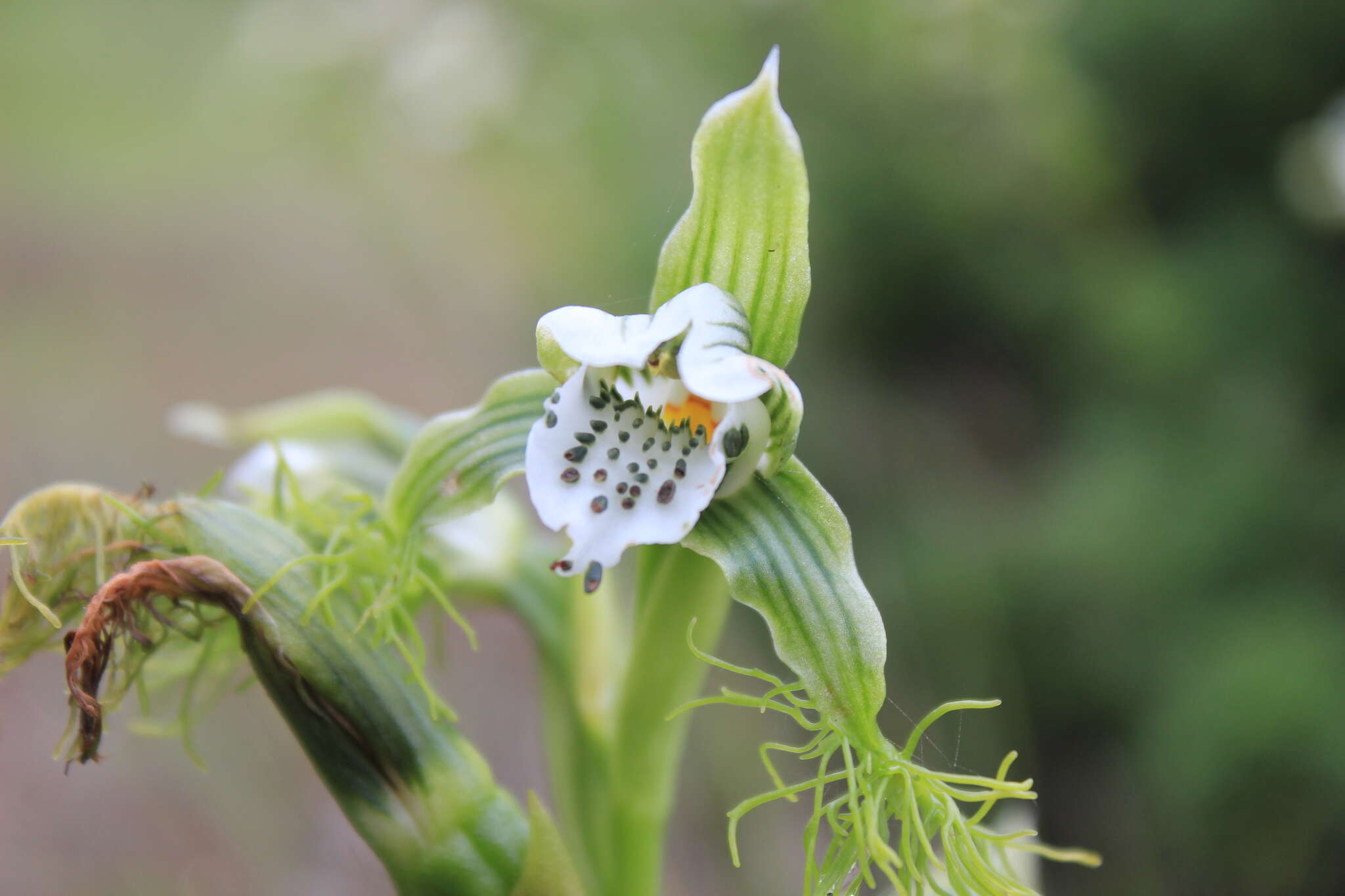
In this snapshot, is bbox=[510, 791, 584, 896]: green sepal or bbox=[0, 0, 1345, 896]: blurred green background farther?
bbox=[0, 0, 1345, 896]: blurred green background

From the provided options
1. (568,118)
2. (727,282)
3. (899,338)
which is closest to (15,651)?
(727,282)

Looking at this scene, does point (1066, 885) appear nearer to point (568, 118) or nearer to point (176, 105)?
point (568, 118)

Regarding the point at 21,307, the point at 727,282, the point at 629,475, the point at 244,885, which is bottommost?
the point at 244,885

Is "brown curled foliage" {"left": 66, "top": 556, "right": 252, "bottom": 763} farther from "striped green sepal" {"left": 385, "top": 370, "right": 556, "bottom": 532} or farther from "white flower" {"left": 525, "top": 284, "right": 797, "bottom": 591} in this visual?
"white flower" {"left": 525, "top": 284, "right": 797, "bottom": 591}

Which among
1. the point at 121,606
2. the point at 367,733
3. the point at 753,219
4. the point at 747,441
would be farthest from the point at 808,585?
the point at 121,606

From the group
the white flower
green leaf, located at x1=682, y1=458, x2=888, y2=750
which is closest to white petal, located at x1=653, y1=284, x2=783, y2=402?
the white flower

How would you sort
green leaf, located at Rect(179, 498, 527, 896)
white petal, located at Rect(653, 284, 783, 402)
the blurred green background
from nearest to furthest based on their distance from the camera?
white petal, located at Rect(653, 284, 783, 402), green leaf, located at Rect(179, 498, 527, 896), the blurred green background

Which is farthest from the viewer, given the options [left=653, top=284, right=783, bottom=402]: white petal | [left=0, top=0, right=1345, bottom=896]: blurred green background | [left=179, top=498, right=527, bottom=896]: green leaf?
[left=0, top=0, right=1345, bottom=896]: blurred green background
